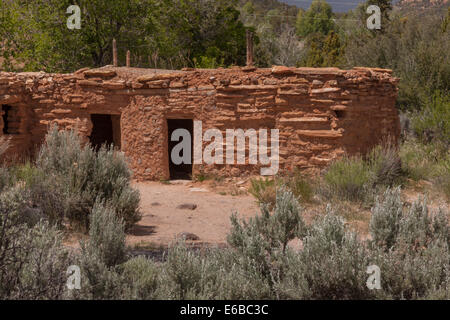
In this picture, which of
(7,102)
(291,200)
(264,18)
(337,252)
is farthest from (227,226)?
(264,18)

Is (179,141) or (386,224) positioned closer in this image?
(386,224)

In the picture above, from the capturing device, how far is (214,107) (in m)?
10.3

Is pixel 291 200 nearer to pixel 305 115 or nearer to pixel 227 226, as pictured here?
pixel 227 226

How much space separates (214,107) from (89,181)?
13.0ft

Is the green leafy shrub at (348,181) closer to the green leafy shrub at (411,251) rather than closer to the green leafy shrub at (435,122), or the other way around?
the green leafy shrub at (411,251)

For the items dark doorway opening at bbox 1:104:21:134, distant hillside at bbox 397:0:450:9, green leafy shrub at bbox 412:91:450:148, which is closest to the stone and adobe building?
dark doorway opening at bbox 1:104:21:134

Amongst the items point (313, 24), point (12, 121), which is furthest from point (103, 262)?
point (313, 24)

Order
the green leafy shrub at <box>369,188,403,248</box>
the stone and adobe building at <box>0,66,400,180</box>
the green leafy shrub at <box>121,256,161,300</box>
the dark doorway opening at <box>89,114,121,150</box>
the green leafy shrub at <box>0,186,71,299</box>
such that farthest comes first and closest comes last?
the dark doorway opening at <box>89,114,121,150</box>, the stone and adobe building at <box>0,66,400,180</box>, the green leafy shrub at <box>369,188,403,248</box>, the green leafy shrub at <box>121,256,161,300</box>, the green leafy shrub at <box>0,186,71,299</box>

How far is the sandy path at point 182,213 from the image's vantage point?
22.4ft

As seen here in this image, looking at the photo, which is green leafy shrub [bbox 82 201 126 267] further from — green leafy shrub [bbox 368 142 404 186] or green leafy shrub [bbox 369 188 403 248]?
green leafy shrub [bbox 368 142 404 186]

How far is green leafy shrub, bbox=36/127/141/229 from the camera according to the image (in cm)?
680

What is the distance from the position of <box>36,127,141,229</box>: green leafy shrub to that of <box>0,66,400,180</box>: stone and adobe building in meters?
2.04

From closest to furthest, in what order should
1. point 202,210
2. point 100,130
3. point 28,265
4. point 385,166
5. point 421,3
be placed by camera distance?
point 28,265
point 202,210
point 385,166
point 100,130
point 421,3

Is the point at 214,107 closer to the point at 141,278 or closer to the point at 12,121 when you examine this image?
the point at 12,121
